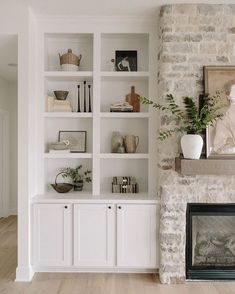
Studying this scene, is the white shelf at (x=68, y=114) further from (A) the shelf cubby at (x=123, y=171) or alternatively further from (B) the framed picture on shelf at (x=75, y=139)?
(A) the shelf cubby at (x=123, y=171)

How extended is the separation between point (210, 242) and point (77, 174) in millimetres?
1723

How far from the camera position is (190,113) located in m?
3.10

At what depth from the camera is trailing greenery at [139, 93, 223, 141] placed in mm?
3031

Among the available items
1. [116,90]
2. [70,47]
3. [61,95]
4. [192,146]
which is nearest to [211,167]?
[192,146]

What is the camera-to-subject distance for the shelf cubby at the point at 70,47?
147 inches

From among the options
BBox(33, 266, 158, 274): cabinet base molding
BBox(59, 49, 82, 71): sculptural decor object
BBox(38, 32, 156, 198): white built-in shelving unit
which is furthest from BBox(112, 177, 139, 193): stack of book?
BBox(59, 49, 82, 71): sculptural decor object

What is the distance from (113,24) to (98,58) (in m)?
0.44

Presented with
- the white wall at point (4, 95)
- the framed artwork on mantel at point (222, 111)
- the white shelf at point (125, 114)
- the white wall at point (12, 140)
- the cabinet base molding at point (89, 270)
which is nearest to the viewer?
the framed artwork on mantel at point (222, 111)

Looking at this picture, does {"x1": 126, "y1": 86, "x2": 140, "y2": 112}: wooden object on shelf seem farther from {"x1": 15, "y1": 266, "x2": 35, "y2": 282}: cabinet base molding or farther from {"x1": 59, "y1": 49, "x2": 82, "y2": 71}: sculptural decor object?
{"x1": 15, "y1": 266, "x2": 35, "y2": 282}: cabinet base molding

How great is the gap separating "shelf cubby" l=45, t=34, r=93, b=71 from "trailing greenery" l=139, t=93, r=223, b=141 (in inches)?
41.8

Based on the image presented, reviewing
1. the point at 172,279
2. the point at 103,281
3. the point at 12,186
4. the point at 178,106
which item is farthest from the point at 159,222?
the point at 12,186

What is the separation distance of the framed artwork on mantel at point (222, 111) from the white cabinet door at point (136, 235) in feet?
3.04

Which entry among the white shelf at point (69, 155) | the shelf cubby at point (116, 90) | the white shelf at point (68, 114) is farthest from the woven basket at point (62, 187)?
the shelf cubby at point (116, 90)

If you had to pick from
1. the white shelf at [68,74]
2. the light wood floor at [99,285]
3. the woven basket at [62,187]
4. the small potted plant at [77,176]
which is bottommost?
the light wood floor at [99,285]
